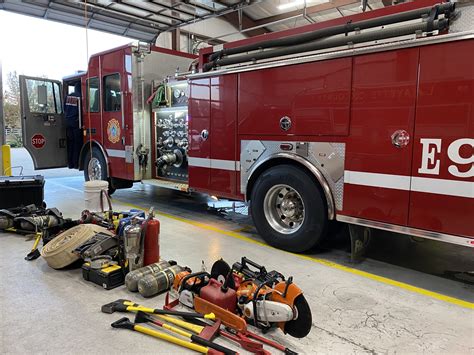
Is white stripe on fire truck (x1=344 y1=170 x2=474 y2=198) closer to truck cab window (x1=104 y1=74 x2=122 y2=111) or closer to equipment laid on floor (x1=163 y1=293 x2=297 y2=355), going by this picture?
equipment laid on floor (x1=163 y1=293 x2=297 y2=355)

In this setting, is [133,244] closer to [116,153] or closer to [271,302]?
[271,302]

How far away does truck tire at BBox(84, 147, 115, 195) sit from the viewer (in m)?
7.57

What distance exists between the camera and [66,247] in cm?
374

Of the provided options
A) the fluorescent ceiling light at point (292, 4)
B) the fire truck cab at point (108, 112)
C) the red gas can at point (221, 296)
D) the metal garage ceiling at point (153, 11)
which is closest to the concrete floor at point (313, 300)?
the red gas can at point (221, 296)

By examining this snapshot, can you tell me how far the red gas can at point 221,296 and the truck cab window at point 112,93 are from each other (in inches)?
198

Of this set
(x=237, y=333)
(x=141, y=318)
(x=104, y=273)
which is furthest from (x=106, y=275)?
(x=237, y=333)

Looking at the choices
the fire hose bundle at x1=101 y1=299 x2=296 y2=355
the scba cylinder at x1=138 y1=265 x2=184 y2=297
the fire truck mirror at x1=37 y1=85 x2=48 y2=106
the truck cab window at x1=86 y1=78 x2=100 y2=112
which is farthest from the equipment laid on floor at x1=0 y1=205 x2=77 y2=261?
the truck cab window at x1=86 y1=78 x2=100 y2=112

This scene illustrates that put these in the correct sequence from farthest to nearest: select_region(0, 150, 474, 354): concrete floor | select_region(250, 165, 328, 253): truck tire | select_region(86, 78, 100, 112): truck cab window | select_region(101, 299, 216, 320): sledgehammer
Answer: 1. select_region(86, 78, 100, 112): truck cab window
2. select_region(250, 165, 328, 253): truck tire
3. select_region(101, 299, 216, 320): sledgehammer
4. select_region(0, 150, 474, 354): concrete floor

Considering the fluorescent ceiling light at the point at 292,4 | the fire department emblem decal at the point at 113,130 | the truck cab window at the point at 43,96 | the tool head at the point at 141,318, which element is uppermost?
the fluorescent ceiling light at the point at 292,4

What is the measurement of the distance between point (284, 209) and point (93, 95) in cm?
515

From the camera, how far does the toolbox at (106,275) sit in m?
3.40

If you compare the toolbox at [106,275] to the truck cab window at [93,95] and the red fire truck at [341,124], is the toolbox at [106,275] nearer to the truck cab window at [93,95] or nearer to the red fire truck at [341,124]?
the red fire truck at [341,124]

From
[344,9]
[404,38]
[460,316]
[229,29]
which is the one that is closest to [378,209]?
[460,316]

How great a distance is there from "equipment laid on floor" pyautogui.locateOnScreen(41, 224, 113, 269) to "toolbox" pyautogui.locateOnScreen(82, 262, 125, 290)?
0.27 metres
